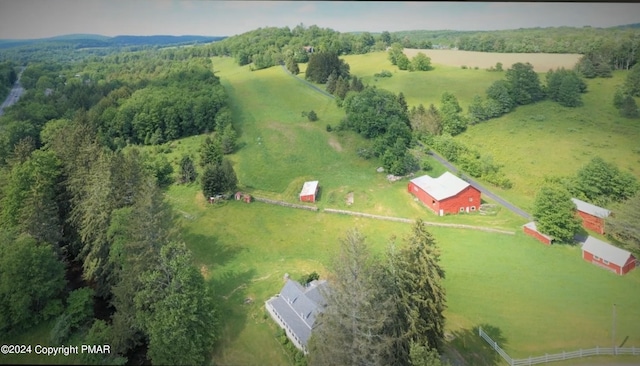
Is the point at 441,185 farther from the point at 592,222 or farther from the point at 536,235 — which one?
the point at 592,222

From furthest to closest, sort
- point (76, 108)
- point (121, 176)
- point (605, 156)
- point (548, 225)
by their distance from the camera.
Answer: point (76, 108) → point (605, 156) → point (548, 225) → point (121, 176)

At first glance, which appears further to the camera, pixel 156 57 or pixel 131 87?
pixel 131 87

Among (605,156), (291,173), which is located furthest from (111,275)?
(605,156)

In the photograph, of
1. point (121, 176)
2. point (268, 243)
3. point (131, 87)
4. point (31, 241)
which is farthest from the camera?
point (131, 87)

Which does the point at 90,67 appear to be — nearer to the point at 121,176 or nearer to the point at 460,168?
the point at 121,176

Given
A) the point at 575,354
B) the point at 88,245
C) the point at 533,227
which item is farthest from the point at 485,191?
the point at 88,245

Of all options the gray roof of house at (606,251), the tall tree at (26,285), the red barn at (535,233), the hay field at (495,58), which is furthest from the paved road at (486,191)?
the tall tree at (26,285)

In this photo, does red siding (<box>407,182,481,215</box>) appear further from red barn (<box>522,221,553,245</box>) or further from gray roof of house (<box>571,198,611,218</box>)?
gray roof of house (<box>571,198,611,218</box>)

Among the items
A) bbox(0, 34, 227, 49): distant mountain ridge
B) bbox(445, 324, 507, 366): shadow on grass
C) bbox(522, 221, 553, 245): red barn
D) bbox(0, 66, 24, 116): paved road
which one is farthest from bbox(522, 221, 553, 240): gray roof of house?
bbox(0, 66, 24, 116): paved road

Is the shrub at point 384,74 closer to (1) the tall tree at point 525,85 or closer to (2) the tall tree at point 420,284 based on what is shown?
(1) the tall tree at point 525,85
